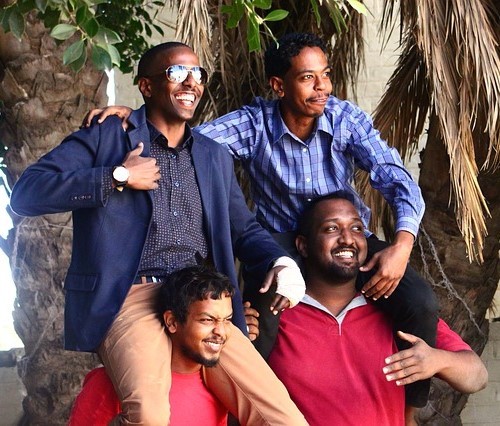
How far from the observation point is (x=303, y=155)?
5254mm

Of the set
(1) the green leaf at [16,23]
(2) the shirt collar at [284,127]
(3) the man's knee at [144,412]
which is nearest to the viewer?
(3) the man's knee at [144,412]

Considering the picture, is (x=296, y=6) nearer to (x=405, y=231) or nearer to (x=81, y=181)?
(x=405, y=231)

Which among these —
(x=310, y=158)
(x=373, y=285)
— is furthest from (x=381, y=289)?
(x=310, y=158)

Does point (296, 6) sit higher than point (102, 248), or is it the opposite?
point (296, 6)

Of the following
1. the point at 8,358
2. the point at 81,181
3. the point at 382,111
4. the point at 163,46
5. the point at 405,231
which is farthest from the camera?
the point at 8,358

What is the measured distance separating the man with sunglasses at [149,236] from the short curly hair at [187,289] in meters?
0.07

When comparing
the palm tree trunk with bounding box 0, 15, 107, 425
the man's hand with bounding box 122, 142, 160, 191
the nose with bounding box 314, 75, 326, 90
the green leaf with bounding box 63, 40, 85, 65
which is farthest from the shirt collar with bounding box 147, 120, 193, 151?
the palm tree trunk with bounding box 0, 15, 107, 425

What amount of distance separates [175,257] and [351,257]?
0.94 meters

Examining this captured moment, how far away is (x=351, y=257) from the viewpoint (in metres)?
5.20

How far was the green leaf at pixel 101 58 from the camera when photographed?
182 inches

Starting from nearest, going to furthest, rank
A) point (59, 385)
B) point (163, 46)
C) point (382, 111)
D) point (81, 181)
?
point (81, 181) < point (163, 46) < point (59, 385) < point (382, 111)

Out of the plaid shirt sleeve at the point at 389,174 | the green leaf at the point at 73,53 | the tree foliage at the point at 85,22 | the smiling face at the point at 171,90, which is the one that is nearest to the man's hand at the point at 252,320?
the plaid shirt sleeve at the point at 389,174

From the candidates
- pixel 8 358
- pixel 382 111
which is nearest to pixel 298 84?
pixel 382 111

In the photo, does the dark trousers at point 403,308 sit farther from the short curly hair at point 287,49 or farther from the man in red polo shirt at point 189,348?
the short curly hair at point 287,49
